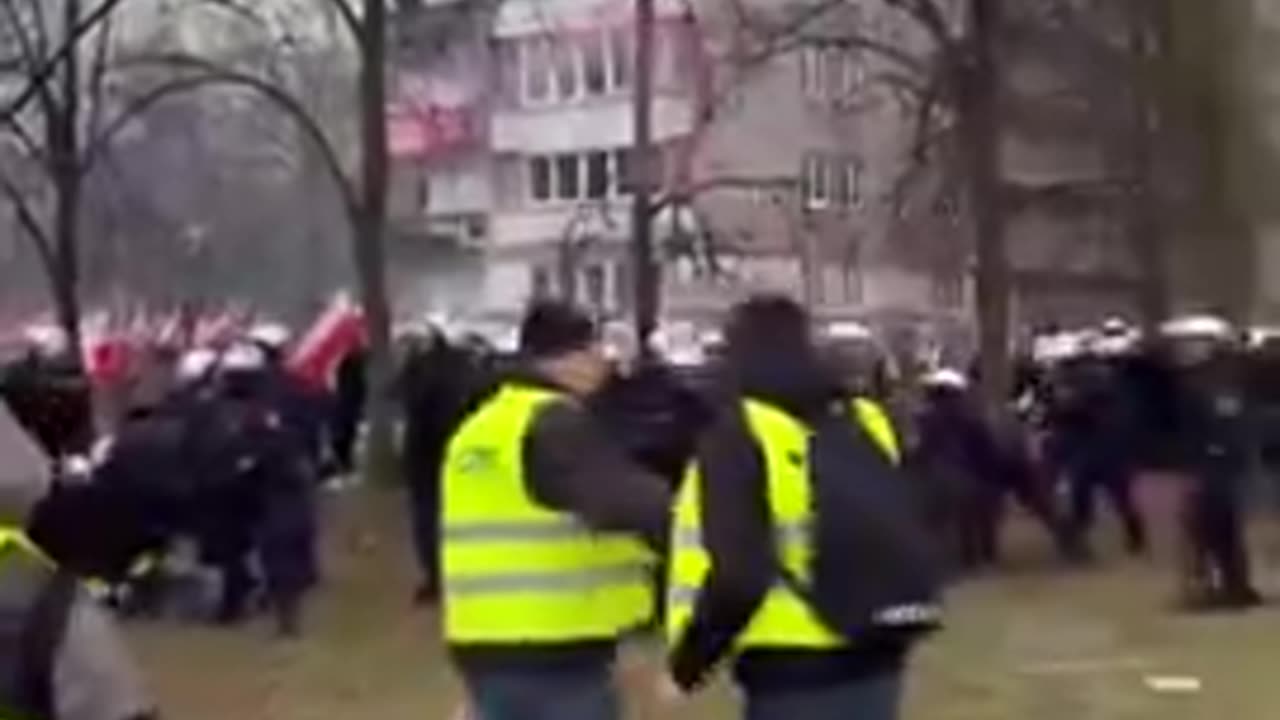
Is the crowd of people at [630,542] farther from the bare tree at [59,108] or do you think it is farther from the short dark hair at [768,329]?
the bare tree at [59,108]

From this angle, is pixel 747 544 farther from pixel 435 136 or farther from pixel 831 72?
pixel 435 136

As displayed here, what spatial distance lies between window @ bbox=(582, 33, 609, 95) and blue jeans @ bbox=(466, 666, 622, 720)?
264ft

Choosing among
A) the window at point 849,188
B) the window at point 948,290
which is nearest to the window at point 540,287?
the window at point 849,188

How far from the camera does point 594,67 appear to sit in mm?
89562

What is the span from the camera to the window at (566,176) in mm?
91438

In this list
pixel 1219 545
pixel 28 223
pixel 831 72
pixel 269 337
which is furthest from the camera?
pixel 831 72

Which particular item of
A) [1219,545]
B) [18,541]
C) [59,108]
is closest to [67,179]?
[59,108]

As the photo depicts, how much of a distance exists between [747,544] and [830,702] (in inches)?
17.1

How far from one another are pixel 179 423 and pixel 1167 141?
16855mm

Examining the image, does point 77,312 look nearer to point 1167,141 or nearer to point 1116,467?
point 1167,141

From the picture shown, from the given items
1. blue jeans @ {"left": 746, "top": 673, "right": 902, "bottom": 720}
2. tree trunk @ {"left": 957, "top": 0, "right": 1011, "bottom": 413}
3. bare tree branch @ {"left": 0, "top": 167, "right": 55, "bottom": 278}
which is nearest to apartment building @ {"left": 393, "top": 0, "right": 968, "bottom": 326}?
tree trunk @ {"left": 957, "top": 0, "right": 1011, "bottom": 413}

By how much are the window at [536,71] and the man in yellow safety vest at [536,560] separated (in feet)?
270

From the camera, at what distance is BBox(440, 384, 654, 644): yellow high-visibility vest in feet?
26.6

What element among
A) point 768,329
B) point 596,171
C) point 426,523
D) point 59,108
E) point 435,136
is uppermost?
point 435,136
